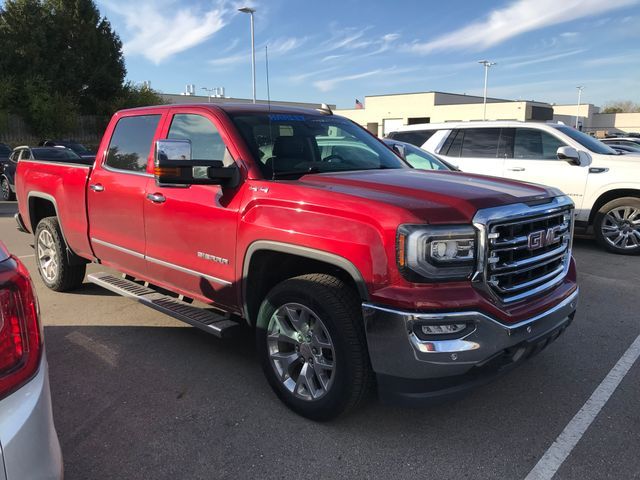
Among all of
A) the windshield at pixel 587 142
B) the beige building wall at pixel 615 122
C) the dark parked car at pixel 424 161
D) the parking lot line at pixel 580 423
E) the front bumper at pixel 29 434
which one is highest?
the beige building wall at pixel 615 122

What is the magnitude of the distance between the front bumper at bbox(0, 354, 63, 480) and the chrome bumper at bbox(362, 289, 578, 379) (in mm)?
1498

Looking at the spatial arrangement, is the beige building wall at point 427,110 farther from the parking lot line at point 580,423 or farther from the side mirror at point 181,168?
the side mirror at point 181,168

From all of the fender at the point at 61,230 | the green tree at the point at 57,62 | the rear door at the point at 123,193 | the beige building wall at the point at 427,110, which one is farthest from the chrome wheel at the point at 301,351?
the beige building wall at the point at 427,110

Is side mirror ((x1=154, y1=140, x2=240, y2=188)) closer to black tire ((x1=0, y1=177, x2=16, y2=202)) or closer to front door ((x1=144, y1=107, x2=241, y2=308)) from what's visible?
front door ((x1=144, y1=107, x2=241, y2=308))

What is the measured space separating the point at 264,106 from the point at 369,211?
1.87 meters

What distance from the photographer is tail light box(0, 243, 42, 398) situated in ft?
5.27

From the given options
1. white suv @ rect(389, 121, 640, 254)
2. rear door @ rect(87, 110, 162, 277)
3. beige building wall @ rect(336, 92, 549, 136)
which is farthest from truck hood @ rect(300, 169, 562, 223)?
beige building wall @ rect(336, 92, 549, 136)

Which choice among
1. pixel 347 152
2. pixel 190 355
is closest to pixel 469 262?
pixel 347 152

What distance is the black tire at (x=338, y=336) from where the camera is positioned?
9.14ft

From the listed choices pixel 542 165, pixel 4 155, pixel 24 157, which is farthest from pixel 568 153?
pixel 4 155

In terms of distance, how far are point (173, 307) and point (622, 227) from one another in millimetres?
6771

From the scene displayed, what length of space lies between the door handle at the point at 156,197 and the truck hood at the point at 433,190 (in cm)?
119

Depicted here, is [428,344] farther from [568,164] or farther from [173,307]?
[568,164]

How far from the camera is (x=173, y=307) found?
393 cm
